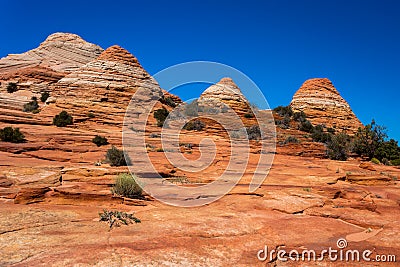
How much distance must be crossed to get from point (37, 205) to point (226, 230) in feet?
14.0

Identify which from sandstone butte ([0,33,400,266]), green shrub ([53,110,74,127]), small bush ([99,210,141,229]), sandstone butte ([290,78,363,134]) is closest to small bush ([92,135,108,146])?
sandstone butte ([0,33,400,266])

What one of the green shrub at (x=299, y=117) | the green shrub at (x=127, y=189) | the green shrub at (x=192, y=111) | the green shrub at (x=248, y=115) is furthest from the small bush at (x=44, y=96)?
the green shrub at (x=299, y=117)

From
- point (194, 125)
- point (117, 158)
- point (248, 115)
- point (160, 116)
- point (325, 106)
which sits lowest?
point (117, 158)

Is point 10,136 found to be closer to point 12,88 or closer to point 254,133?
point 254,133

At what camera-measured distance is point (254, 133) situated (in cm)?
2780

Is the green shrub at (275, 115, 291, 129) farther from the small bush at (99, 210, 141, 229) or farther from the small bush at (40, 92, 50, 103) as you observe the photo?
the small bush at (99, 210, 141, 229)

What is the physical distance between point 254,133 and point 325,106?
2668 centimetres

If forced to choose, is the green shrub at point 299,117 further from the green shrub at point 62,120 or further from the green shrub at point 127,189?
the green shrub at point 127,189

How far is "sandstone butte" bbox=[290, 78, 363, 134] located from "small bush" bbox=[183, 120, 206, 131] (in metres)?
25.1

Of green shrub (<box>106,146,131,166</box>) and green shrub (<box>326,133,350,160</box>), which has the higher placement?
green shrub (<box>326,133,350,160</box>)

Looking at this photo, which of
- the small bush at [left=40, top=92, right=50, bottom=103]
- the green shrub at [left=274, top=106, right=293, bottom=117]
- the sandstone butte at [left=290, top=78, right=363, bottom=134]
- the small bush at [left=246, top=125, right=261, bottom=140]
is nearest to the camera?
the small bush at [left=246, top=125, right=261, bottom=140]

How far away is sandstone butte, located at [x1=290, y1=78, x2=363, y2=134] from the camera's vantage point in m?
46.5

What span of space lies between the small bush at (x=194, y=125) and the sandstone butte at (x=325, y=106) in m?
25.1

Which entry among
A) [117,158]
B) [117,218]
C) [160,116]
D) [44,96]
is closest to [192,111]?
[160,116]
